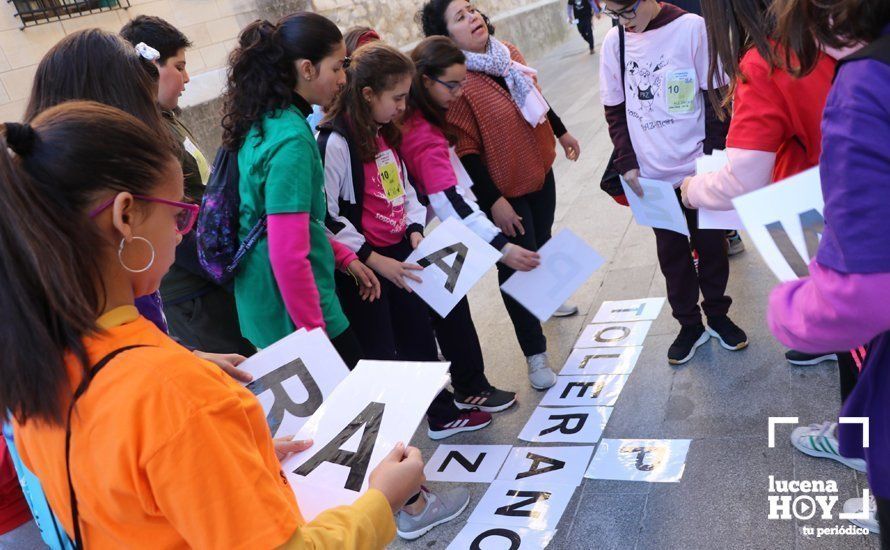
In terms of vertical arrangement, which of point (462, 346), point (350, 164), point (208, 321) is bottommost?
point (462, 346)

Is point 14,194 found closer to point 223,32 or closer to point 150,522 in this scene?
point 150,522

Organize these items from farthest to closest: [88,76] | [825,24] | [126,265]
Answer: [88,76], [825,24], [126,265]

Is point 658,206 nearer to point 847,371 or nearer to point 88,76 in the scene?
point 847,371

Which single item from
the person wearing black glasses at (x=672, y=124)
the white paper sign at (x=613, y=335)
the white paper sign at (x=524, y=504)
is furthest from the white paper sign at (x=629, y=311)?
the white paper sign at (x=524, y=504)

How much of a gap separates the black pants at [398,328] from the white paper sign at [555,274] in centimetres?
41

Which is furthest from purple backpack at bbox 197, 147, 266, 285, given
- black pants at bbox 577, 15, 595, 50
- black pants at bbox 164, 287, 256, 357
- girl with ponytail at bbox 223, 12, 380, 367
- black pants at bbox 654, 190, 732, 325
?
black pants at bbox 577, 15, 595, 50

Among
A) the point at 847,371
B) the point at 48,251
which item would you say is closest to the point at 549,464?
the point at 847,371

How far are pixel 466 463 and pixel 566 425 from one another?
451mm

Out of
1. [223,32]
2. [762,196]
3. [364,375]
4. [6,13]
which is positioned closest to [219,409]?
[364,375]

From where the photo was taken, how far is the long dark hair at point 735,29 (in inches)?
76.2

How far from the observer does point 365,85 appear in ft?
9.23

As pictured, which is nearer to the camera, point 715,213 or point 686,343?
point 715,213

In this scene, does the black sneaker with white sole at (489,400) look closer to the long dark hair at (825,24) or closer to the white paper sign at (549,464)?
the white paper sign at (549,464)

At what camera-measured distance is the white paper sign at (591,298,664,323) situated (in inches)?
152
